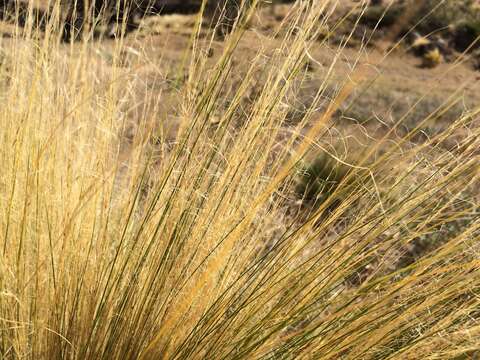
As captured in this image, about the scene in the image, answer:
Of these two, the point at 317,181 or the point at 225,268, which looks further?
the point at 317,181

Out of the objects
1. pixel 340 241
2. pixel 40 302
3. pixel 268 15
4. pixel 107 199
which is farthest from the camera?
pixel 268 15

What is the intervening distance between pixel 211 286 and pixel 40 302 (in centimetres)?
32

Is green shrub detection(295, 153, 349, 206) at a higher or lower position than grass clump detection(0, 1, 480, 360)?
lower

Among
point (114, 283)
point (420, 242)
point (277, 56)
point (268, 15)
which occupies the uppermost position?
point (277, 56)

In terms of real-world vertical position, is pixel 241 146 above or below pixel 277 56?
below

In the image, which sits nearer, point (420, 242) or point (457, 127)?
point (457, 127)

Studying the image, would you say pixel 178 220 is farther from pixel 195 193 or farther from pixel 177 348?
pixel 177 348

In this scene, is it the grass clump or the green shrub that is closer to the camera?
the grass clump

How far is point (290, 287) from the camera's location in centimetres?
105

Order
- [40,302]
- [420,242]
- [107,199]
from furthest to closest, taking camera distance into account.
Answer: [420,242] < [107,199] < [40,302]

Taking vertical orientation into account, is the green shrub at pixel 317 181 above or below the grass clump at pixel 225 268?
below

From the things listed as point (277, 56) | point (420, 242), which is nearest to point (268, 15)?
point (420, 242)

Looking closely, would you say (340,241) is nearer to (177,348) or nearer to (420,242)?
(177,348)

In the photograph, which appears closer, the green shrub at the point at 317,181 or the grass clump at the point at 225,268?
the grass clump at the point at 225,268
